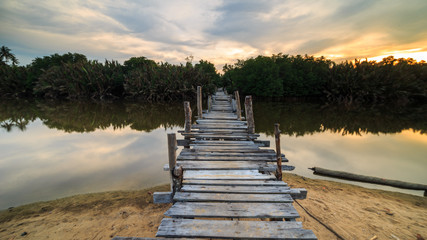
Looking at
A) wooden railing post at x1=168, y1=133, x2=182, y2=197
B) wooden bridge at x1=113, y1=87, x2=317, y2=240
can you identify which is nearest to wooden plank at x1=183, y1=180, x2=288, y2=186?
wooden bridge at x1=113, y1=87, x2=317, y2=240

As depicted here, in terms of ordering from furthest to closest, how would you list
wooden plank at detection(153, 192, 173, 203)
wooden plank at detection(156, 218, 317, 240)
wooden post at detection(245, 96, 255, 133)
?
1. wooden post at detection(245, 96, 255, 133)
2. wooden plank at detection(153, 192, 173, 203)
3. wooden plank at detection(156, 218, 317, 240)

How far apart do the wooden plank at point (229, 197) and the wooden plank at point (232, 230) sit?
1.77 ft

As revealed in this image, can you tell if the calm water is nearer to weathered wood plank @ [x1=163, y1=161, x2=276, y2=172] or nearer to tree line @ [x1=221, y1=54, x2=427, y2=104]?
weathered wood plank @ [x1=163, y1=161, x2=276, y2=172]

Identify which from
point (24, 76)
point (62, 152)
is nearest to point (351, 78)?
point (62, 152)

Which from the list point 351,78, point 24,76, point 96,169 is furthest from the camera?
point 24,76

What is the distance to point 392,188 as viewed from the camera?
21.3 ft

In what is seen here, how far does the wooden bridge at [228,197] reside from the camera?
2729 mm

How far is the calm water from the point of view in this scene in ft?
22.0

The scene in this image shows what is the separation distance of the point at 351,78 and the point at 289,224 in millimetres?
39387

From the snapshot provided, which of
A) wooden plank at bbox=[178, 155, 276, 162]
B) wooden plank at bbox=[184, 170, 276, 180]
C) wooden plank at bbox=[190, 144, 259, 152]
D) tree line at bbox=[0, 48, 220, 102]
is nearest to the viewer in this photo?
wooden plank at bbox=[184, 170, 276, 180]

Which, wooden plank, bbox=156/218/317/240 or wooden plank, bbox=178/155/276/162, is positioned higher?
wooden plank, bbox=178/155/276/162

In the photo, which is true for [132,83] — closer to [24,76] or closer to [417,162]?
[24,76]

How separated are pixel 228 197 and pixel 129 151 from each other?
818 centimetres

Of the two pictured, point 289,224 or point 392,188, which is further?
point 392,188
